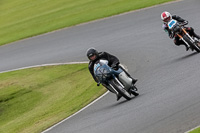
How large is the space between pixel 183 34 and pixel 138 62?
10.2ft

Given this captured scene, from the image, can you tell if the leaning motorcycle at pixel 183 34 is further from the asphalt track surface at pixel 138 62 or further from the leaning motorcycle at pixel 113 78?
the leaning motorcycle at pixel 113 78

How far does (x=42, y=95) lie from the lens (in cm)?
2094

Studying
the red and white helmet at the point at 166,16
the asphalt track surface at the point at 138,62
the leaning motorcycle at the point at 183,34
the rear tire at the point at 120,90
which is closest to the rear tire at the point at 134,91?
the rear tire at the point at 120,90

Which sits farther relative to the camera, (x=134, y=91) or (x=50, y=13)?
(x=50, y=13)

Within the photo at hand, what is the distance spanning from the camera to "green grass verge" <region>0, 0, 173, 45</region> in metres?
32.0

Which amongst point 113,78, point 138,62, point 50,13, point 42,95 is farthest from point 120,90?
point 50,13

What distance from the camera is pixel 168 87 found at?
15.0m

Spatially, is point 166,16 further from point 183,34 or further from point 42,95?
point 42,95

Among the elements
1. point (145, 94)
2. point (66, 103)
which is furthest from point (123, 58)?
point (145, 94)

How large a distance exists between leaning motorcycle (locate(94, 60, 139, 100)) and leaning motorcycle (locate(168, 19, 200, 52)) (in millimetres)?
3542

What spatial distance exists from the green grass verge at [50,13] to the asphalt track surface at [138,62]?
4.77 feet

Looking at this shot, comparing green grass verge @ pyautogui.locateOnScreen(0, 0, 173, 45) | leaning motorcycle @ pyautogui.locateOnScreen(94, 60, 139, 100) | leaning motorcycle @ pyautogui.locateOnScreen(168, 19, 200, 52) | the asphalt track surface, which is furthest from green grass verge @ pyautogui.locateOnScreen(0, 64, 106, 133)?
green grass verge @ pyautogui.locateOnScreen(0, 0, 173, 45)

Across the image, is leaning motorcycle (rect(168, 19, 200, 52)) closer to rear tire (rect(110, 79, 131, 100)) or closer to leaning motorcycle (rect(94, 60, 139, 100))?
leaning motorcycle (rect(94, 60, 139, 100))

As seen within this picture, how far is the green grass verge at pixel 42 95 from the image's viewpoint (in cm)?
1736
